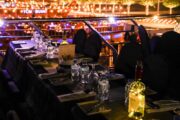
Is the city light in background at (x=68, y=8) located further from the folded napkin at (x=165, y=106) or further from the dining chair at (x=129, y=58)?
the folded napkin at (x=165, y=106)

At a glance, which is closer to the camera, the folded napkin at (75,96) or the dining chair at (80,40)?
the folded napkin at (75,96)

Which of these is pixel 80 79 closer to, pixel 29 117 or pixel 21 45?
pixel 29 117

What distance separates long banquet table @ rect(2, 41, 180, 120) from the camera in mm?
1775

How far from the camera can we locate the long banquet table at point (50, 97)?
177cm

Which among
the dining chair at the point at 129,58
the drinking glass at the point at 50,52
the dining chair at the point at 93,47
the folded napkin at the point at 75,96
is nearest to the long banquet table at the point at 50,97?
the folded napkin at the point at 75,96

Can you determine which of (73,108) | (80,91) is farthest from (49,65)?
(73,108)

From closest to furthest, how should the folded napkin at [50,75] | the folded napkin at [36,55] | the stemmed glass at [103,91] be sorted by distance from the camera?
1. the stemmed glass at [103,91]
2. the folded napkin at [50,75]
3. the folded napkin at [36,55]

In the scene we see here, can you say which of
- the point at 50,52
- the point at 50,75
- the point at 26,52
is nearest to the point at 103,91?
the point at 50,75

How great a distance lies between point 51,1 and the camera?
1745 cm

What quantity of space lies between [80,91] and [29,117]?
61cm

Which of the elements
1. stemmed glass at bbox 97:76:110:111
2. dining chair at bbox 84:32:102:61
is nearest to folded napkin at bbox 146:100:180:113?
stemmed glass at bbox 97:76:110:111

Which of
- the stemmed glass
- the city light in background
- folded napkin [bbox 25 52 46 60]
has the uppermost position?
the city light in background

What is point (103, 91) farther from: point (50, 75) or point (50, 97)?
point (50, 75)

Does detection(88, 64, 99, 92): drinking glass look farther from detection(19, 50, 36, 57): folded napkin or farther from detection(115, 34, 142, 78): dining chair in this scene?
detection(19, 50, 36, 57): folded napkin
